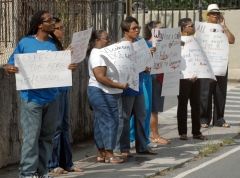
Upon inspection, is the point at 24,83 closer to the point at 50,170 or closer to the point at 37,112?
the point at 37,112

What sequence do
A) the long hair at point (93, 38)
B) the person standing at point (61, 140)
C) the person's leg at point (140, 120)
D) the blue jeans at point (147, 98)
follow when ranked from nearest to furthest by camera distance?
the person standing at point (61, 140) → the long hair at point (93, 38) → the person's leg at point (140, 120) → the blue jeans at point (147, 98)

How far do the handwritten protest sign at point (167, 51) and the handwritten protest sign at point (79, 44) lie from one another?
1895mm

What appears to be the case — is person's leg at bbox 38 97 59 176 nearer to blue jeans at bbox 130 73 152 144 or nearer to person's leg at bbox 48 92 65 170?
person's leg at bbox 48 92 65 170

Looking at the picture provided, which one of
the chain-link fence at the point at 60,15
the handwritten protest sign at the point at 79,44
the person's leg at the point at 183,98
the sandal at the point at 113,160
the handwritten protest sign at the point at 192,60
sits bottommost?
the sandal at the point at 113,160

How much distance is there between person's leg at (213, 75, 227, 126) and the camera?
12023 millimetres

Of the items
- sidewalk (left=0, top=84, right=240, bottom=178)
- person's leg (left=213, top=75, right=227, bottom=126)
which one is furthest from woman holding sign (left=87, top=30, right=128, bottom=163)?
person's leg (left=213, top=75, right=227, bottom=126)

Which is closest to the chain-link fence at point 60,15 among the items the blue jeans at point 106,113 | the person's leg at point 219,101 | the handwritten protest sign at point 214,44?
the blue jeans at point 106,113

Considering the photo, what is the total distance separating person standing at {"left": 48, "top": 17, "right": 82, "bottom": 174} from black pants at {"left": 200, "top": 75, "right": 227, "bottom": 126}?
4034 mm

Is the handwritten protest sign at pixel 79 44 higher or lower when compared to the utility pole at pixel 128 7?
lower

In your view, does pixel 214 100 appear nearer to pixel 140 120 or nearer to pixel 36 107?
pixel 140 120

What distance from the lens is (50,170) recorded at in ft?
26.6

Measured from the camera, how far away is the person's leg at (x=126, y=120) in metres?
9.00

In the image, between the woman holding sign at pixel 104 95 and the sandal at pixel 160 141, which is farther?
the sandal at pixel 160 141

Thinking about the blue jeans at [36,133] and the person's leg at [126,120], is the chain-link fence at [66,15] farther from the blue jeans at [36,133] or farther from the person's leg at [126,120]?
the blue jeans at [36,133]
